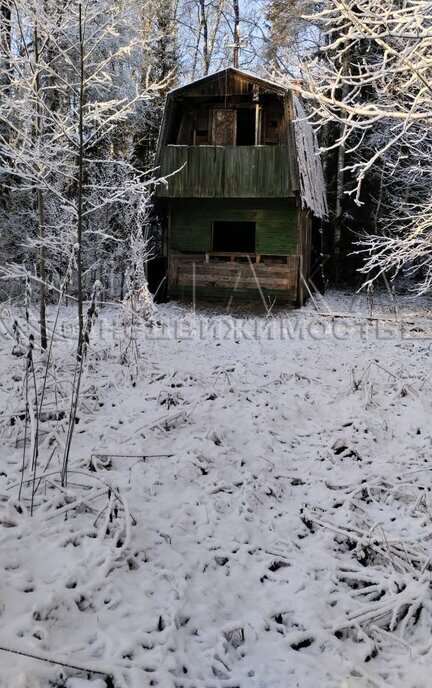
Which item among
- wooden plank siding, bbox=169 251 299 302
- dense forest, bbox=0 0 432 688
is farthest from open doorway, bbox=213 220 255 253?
dense forest, bbox=0 0 432 688

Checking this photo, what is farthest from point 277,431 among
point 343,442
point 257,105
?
point 257,105

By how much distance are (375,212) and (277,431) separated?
15321 millimetres

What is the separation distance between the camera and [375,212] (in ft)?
60.3

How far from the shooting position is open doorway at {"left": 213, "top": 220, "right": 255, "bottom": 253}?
60.5 feet

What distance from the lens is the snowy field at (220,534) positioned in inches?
95.5

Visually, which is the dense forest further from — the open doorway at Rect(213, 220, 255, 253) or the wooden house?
the open doorway at Rect(213, 220, 255, 253)

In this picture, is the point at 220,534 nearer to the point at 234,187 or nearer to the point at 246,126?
the point at 234,187

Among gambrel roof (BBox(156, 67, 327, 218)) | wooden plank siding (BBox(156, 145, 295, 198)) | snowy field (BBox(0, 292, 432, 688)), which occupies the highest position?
gambrel roof (BBox(156, 67, 327, 218))

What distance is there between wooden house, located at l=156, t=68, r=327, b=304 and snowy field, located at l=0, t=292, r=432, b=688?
7.12m

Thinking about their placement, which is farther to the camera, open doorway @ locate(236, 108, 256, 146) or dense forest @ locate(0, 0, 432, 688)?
open doorway @ locate(236, 108, 256, 146)

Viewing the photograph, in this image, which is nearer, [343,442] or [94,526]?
[94,526]

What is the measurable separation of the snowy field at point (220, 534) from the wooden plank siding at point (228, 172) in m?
7.21

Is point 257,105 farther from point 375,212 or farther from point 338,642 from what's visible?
point 338,642

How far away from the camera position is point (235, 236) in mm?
18797
